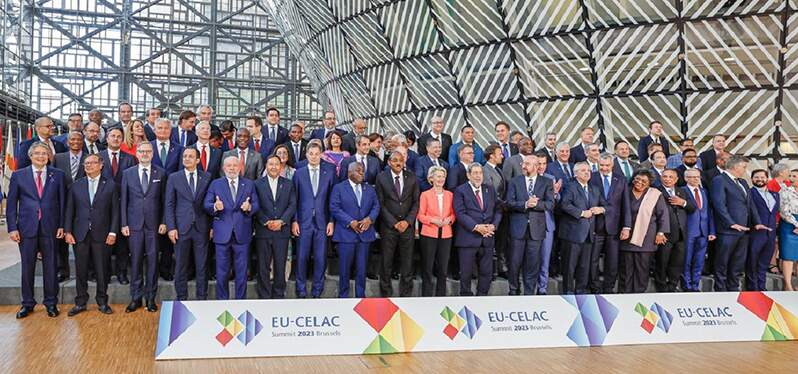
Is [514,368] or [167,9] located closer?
[514,368]

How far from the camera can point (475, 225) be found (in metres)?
6.24

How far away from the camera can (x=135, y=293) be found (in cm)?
593

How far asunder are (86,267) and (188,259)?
0.99m

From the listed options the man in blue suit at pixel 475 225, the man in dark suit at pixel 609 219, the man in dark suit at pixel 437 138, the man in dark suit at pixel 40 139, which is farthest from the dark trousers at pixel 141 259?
the man in dark suit at pixel 609 219

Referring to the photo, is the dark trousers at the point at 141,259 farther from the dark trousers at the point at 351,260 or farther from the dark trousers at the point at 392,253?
the dark trousers at the point at 392,253

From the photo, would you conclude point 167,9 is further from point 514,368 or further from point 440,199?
point 514,368

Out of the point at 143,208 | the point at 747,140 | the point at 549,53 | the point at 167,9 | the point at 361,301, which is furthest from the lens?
the point at 167,9

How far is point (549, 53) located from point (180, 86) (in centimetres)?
2675

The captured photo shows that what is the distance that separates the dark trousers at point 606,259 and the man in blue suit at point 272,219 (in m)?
3.48

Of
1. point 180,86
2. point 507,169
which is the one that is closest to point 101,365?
point 507,169

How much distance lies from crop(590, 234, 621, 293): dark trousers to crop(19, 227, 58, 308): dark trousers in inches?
225

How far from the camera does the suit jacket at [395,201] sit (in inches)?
245

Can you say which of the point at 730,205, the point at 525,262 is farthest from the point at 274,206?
the point at 730,205

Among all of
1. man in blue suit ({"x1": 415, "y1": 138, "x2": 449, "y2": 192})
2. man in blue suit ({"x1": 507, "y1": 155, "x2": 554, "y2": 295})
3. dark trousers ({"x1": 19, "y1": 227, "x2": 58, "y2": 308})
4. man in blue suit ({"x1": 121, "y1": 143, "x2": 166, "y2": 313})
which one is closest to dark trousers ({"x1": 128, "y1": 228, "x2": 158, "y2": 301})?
man in blue suit ({"x1": 121, "y1": 143, "x2": 166, "y2": 313})
